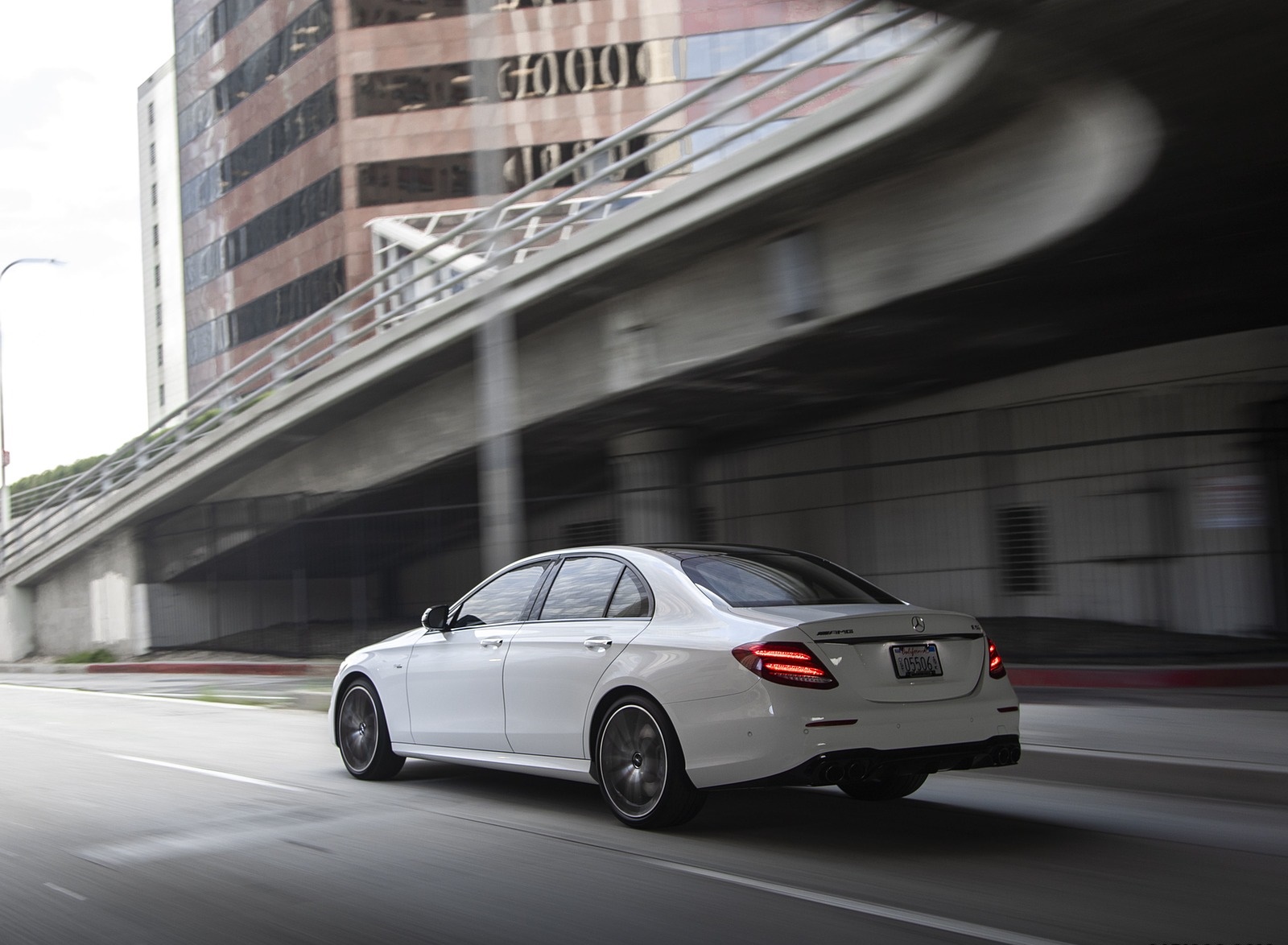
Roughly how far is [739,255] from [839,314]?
6.43ft

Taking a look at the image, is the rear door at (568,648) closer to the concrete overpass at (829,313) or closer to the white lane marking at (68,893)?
the white lane marking at (68,893)

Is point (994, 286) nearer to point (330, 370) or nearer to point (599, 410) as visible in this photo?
point (599, 410)

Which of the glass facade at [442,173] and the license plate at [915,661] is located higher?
the glass facade at [442,173]

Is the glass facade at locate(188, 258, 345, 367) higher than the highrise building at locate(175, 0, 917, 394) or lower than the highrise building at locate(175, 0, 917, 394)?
lower

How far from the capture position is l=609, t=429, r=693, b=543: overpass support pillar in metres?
18.6

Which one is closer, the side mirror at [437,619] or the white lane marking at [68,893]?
the white lane marking at [68,893]

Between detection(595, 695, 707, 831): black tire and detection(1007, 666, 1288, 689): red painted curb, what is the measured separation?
6807 mm

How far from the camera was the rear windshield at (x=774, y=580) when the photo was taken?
6.90m

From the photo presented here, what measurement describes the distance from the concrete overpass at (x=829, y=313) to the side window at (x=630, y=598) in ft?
16.0

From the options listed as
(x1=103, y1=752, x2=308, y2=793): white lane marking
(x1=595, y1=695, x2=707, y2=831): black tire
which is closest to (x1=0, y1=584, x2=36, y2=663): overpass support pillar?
(x1=103, y1=752, x2=308, y2=793): white lane marking

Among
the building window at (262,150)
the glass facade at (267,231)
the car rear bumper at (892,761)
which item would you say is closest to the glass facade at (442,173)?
the glass facade at (267,231)

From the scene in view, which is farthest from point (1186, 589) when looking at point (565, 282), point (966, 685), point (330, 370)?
point (330, 370)

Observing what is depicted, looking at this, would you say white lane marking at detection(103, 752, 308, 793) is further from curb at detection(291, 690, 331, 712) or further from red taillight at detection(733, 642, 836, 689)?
red taillight at detection(733, 642, 836, 689)

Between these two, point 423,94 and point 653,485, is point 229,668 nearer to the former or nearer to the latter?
point 653,485
